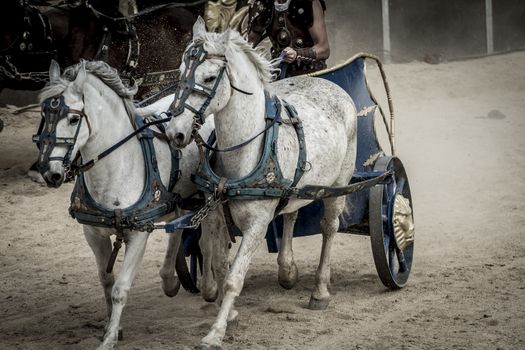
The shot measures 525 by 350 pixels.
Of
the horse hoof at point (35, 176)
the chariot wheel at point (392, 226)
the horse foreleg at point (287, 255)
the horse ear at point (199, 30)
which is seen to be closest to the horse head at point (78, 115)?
the horse ear at point (199, 30)

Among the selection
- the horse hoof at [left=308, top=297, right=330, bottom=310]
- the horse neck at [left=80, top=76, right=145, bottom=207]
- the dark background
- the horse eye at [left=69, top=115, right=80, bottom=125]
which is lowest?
the dark background

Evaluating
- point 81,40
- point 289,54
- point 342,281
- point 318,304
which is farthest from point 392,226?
point 81,40

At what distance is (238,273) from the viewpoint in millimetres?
4695

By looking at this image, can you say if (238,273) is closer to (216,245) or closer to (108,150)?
(216,245)

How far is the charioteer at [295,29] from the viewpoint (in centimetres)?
619

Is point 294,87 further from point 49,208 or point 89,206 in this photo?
point 49,208

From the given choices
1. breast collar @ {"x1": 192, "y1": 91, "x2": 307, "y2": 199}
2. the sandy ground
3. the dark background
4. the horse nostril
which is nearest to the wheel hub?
the sandy ground

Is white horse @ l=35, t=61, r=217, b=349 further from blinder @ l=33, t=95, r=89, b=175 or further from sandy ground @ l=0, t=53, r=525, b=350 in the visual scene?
sandy ground @ l=0, t=53, r=525, b=350

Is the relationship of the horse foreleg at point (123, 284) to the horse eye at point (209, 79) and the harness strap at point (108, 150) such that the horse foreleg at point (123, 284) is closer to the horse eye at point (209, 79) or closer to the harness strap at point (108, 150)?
the harness strap at point (108, 150)

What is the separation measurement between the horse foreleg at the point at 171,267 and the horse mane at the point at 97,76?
3.18 ft

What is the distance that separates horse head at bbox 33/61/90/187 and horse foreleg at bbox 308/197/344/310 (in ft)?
5.95

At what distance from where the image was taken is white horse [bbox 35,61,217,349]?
4.51 metres

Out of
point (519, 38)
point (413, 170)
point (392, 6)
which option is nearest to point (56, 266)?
point (413, 170)

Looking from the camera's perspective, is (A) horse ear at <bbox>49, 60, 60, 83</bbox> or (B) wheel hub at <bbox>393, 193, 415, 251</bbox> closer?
(A) horse ear at <bbox>49, 60, 60, 83</bbox>
